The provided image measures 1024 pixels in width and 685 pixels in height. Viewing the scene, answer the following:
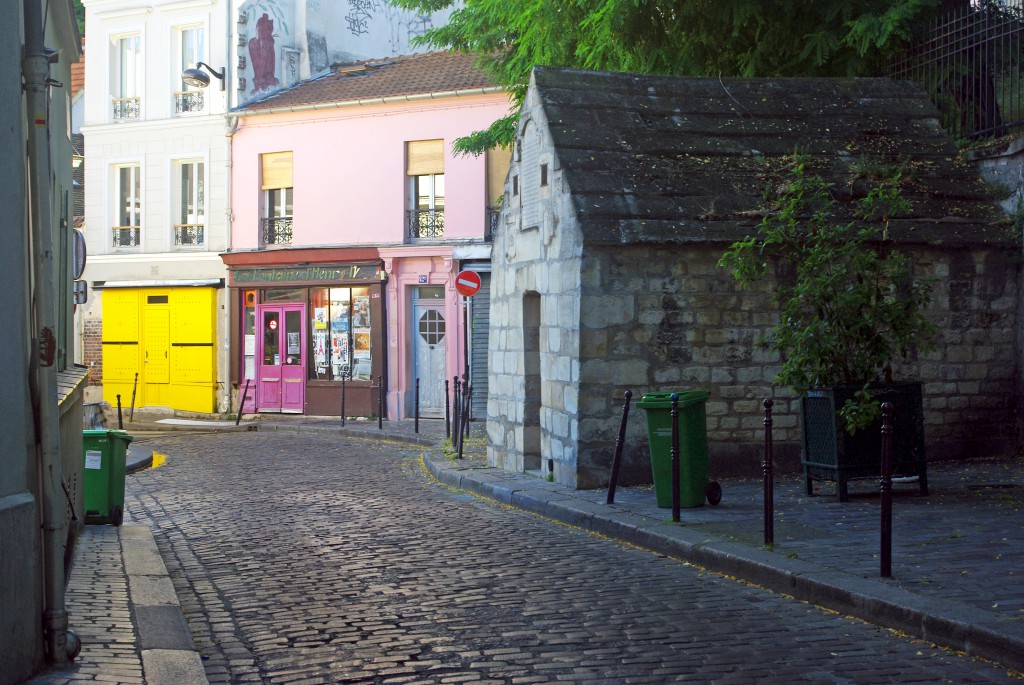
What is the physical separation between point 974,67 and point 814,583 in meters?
9.17

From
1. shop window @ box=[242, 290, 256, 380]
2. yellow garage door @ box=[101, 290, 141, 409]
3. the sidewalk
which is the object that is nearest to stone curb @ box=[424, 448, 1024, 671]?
the sidewalk

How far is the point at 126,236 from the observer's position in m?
30.4

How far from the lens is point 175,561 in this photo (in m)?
8.77

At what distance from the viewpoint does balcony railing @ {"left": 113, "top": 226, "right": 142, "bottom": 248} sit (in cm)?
3022

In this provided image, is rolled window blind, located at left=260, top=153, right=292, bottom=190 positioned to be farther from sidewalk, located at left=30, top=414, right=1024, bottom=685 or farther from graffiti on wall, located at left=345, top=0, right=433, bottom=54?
sidewalk, located at left=30, top=414, right=1024, bottom=685

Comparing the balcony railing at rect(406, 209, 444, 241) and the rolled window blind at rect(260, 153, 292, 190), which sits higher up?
the rolled window blind at rect(260, 153, 292, 190)

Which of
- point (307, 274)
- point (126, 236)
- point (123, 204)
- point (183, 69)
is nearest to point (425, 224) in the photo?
point (307, 274)

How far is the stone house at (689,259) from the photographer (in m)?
11.7

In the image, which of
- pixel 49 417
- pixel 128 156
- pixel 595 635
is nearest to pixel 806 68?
pixel 595 635

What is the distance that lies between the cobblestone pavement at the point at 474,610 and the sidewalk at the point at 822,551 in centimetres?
15

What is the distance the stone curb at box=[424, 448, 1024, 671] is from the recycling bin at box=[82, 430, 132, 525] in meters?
3.60

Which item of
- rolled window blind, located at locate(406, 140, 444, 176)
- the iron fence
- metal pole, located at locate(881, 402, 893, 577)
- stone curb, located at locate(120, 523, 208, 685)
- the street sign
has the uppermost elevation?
rolled window blind, located at locate(406, 140, 444, 176)

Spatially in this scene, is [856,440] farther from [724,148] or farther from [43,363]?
[43,363]

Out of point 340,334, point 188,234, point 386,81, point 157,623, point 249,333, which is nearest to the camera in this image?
point 157,623
